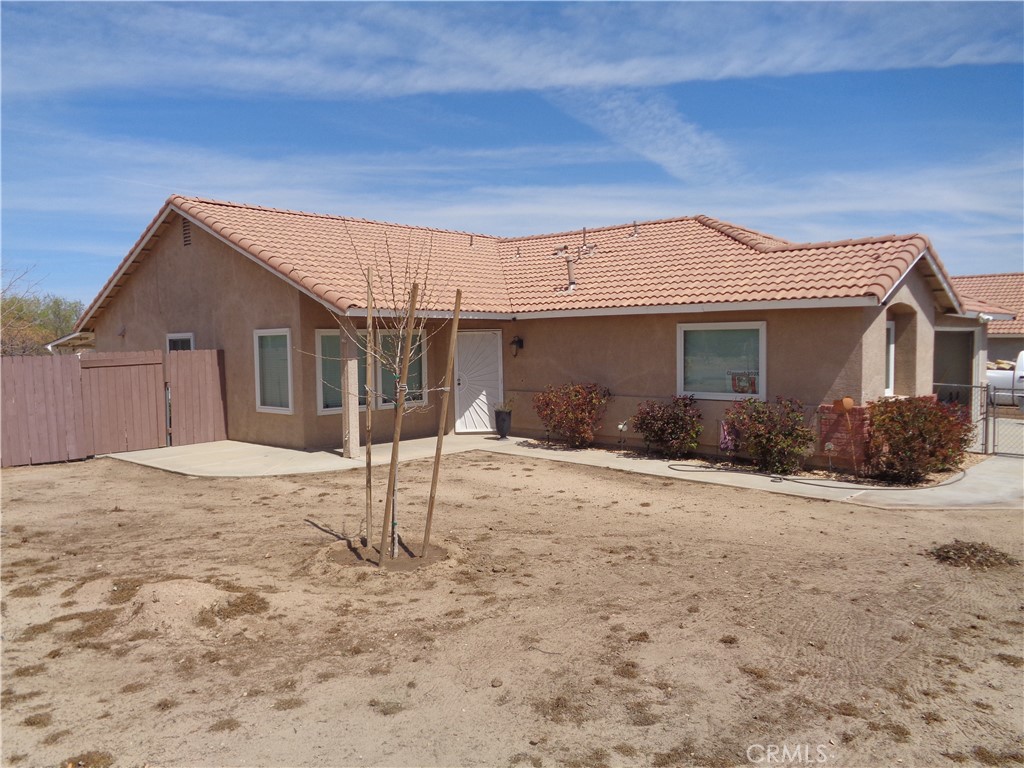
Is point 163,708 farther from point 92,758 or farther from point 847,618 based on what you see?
point 847,618

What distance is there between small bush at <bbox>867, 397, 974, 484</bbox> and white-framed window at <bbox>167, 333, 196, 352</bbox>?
1407 centimetres

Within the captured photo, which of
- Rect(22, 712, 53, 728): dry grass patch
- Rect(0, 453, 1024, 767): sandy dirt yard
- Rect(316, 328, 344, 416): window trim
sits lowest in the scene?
Rect(0, 453, 1024, 767): sandy dirt yard

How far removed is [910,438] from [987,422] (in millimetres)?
4529

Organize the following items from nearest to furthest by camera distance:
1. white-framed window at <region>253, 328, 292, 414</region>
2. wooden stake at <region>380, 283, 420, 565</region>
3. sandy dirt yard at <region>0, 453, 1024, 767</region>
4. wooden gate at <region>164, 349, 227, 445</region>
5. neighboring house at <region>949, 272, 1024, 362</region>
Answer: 1. sandy dirt yard at <region>0, 453, 1024, 767</region>
2. wooden stake at <region>380, 283, 420, 565</region>
3. white-framed window at <region>253, 328, 292, 414</region>
4. wooden gate at <region>164, 349, 227, 445</region>
5. neighboring house at <region>949, 272, 1024, 362</region>

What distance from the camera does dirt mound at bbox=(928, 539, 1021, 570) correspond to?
302 inches

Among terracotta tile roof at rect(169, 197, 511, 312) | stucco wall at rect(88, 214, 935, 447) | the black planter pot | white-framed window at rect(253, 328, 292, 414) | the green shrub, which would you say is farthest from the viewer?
the black planter pot

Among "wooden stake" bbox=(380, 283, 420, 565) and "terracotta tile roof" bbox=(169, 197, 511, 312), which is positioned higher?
"terracotta tile roof" bbox=(169, 197, 511, 312)

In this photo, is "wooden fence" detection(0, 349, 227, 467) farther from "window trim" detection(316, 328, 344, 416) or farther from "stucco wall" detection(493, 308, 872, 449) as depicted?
"stucco wall" detection(493, 308, 872, 449)

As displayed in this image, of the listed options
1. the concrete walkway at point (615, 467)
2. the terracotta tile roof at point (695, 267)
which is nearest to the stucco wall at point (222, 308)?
the concrete walkway at point (615, 467)

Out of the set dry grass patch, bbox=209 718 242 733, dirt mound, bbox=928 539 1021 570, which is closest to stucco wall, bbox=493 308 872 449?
dirt mound, bbox=928 539 1021 570

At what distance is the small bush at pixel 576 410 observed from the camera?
15.5 metres

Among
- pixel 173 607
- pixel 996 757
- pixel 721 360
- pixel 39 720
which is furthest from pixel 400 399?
pixel 721 360

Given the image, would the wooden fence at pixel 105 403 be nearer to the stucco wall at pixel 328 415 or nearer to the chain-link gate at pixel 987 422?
the stucco wall at pixel 328 415

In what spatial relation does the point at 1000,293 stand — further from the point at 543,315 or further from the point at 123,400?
the point at 123,400
